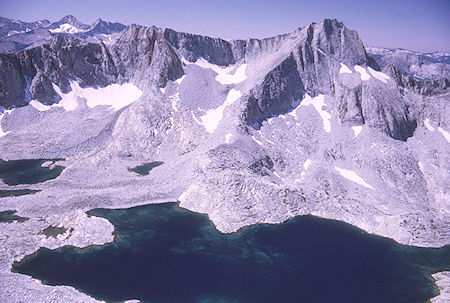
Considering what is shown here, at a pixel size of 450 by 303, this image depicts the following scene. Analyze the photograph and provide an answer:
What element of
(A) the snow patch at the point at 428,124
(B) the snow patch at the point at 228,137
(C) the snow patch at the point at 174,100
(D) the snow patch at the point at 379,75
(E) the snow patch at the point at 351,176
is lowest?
(E) the snow patch at the point at 351,176

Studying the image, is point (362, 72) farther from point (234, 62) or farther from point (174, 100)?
point (174, 100)

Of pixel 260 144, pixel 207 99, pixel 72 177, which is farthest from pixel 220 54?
pixel 72 177

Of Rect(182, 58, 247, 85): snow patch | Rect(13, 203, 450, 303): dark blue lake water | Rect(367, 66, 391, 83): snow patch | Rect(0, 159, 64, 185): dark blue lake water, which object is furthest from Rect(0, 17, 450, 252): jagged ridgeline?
Rect(13, 203, 450, 303): dark blue lake water

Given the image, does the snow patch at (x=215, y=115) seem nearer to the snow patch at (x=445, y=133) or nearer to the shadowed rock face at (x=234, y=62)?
A: the shadowed rock face at (x=234, y=62)

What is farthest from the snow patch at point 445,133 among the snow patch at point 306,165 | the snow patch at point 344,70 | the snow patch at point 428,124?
the snow patch at point 306,165

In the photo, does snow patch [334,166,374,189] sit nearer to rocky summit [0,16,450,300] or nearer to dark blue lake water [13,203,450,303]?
rocky summit [0,16,450,300]

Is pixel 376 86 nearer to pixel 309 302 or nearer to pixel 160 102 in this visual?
pixel 160 102

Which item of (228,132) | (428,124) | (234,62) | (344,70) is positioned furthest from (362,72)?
(228,132)
